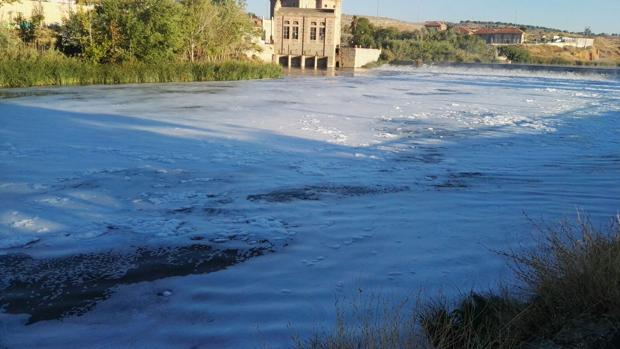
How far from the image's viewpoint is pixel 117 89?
19.8 meters

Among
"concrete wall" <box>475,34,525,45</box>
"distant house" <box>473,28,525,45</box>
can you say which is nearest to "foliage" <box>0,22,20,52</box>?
"distant house" <box>473,28,525,45</box>

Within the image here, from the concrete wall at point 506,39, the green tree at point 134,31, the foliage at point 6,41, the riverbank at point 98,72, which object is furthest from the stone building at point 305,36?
the concrete wall at point 506,39

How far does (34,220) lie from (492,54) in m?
83.8

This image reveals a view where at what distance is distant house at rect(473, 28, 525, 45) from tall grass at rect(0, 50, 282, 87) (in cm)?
9229

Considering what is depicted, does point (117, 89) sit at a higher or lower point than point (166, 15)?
lower

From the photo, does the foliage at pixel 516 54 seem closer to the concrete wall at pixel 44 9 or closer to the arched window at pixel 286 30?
the arched window at pixel 286 30

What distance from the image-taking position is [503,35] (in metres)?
112

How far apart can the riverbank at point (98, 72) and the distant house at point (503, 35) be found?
91.6 m

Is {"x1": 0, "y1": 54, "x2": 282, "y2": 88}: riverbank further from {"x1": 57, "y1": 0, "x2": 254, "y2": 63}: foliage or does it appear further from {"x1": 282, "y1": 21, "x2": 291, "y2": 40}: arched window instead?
{"x1": 282, "y1": 21, "x2": 291, "y2": 40}: arched window

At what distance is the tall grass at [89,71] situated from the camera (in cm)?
1961

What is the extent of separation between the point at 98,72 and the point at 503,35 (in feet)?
336

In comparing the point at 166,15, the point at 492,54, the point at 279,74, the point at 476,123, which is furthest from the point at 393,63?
the point at 476,123

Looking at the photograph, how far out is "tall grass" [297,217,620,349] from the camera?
2514mm

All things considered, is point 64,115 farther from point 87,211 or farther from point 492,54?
point 492,54
